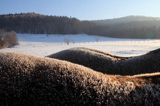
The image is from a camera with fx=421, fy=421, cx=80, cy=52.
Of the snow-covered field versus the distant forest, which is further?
the distant forest

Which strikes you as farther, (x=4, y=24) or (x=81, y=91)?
(x=4, y=24)

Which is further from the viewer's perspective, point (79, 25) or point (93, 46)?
point (79, 25)

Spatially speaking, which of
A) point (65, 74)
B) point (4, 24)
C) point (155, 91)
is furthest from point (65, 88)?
point (4, 24)

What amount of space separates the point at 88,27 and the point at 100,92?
108870 mm

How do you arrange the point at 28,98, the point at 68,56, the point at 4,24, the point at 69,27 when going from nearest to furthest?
1. the point at 28,98
2. the point at 68,56
3. the point at 4,24
4. the point at 69,27

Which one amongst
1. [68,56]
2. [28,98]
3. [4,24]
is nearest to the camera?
[28,98]

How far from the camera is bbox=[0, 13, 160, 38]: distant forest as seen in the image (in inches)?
3898

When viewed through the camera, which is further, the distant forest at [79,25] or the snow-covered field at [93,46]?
the distant forest at [79,25]

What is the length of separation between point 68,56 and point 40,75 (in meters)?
5.17

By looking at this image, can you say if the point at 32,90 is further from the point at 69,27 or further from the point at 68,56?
the point at 69,27

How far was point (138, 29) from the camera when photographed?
10138 cm

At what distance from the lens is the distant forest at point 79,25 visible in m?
99.0

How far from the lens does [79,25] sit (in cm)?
11275

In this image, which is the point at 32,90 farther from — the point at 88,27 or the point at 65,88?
the point at 88,27
